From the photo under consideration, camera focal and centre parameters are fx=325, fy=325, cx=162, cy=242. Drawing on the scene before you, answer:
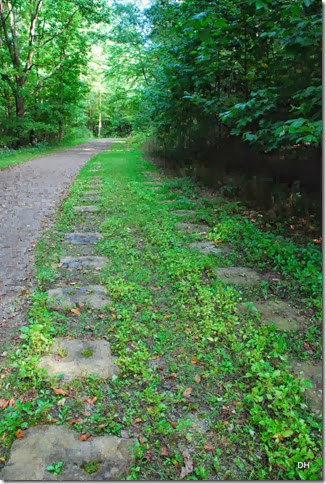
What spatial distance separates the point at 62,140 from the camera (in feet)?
74.1

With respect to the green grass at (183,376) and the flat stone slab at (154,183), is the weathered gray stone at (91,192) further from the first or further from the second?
the green grass at (183,376)

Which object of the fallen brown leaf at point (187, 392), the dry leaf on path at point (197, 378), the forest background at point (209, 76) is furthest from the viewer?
the forest background at point (209, 76)

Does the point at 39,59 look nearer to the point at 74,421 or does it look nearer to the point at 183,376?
the point at 183,376

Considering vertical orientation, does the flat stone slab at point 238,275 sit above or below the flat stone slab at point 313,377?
above

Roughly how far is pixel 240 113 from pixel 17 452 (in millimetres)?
4140

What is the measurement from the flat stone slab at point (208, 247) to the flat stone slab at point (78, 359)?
191 cm

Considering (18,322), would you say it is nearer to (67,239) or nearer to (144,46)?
(67,239)

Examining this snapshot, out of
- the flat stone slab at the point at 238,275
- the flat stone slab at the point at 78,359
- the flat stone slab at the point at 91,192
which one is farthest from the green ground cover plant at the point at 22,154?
the flat stone slab at the point at 78,359

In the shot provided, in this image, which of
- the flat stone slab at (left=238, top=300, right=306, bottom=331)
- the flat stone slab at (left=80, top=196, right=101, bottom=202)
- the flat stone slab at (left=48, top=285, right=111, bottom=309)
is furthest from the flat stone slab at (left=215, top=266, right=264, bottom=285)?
the flat stone slab at (left=80, top=196, right=101, bottom=202)

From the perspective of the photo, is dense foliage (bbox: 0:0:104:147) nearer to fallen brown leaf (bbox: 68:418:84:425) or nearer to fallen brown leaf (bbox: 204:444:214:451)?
fallen brown leaf (bbox: 68:418:84:425)

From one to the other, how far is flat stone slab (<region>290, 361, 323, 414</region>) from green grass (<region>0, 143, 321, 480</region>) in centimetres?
5

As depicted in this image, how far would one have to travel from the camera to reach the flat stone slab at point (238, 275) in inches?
133

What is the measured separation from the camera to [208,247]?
413 centimetres

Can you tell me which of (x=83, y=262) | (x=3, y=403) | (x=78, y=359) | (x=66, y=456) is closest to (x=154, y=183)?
(x=83, y=262)
